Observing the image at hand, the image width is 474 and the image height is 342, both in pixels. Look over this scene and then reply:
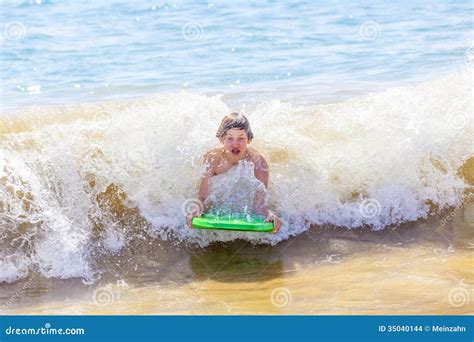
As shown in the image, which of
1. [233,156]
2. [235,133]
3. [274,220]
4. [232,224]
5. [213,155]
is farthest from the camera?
[213,155]

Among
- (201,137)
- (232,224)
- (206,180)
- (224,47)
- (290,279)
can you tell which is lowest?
(290,279)

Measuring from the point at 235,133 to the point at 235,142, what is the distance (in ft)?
0.29

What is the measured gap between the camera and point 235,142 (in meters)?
5.88

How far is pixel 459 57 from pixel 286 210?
4888 mm

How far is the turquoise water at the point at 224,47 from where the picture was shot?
368 inches

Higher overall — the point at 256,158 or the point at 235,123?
the point at 235,123

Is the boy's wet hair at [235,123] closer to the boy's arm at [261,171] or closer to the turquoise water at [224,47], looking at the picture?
the boy's arm at [261,171]

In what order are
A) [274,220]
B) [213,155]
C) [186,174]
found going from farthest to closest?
[186,174] → [213,155] → [274,220]

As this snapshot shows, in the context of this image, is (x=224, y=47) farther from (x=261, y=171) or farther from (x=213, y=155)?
(x=261, y=171)

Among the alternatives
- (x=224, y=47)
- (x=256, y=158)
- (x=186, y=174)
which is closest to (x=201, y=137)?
(x=186, y=174)

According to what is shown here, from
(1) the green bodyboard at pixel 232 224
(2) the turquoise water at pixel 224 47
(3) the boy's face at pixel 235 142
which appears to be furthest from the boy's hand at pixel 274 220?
(2) the turquoise water at pixel 224 47

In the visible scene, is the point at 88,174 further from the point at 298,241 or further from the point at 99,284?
the point at 298,241

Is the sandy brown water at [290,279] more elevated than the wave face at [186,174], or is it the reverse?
the wave face at [186,174]

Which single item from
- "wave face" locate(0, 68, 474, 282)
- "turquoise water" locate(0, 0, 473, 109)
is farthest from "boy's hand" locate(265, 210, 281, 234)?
"turquoise water" locate(0, 0, 473, 109)
